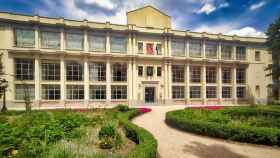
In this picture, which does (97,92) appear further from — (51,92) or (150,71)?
(150,71)

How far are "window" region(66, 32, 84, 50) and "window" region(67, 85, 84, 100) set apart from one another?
6.96 m

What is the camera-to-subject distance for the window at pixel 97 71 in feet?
85.1

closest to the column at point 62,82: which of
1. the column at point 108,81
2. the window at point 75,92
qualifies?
the window at point 75,92

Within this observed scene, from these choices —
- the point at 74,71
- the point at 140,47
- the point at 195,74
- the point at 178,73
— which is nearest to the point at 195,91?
the point at 195,74

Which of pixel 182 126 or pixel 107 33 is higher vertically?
pixel 107 33

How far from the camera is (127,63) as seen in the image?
27.0 m

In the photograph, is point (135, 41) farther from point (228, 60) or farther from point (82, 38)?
point (228, 60)

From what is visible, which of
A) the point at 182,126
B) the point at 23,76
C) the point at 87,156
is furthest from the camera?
the point at 23,76

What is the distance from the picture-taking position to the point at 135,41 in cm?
2730

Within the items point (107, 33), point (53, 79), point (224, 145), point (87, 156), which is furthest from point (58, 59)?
point (224, 145)

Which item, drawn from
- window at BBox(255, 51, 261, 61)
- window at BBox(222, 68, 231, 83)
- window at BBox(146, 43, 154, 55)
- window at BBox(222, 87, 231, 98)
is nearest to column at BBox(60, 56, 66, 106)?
window at BBox(146, 43, 154, 55)

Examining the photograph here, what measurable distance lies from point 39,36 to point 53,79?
7503mm

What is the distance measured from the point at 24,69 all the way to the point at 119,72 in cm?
1564

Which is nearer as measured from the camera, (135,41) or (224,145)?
(224,145)
